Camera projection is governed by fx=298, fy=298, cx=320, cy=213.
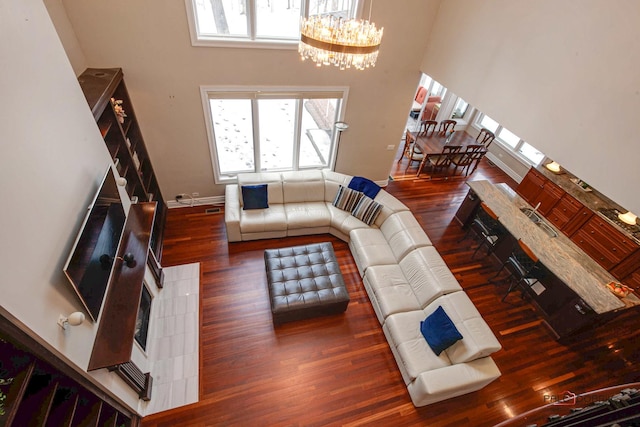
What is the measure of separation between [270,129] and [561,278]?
5.23m

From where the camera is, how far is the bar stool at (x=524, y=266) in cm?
450

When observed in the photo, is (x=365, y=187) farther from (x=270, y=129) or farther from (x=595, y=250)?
(x=595, y=250)

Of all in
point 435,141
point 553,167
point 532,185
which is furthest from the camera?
point 435,141

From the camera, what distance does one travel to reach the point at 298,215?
534 centimetres

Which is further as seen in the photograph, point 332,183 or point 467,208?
point 467,208

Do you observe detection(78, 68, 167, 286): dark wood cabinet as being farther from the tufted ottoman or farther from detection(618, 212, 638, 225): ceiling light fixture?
detection(618, 212, 638, 225): ceiling light fixture

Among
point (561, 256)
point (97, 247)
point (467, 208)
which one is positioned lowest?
point (467, 208)

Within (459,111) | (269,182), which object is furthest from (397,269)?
(459,111)

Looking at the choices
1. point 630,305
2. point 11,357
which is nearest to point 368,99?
point 630,305

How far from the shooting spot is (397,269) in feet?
15.3

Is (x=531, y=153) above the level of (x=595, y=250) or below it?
above

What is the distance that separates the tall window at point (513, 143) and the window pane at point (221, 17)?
5963 mm

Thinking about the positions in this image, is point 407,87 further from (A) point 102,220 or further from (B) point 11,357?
(B) point 11,357

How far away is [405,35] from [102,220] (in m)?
4.99
